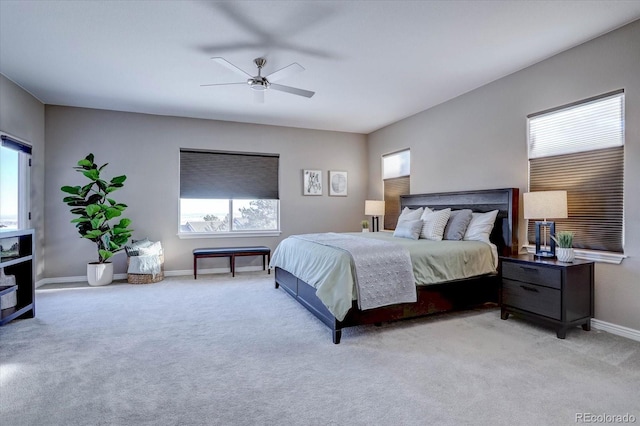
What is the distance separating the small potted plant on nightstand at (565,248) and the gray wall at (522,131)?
393mm

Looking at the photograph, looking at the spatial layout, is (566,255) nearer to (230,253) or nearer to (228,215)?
(230,253)

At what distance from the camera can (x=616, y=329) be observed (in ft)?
9.71

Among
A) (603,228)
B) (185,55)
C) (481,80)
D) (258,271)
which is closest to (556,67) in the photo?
(481,80)

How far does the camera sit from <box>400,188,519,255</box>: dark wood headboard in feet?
12.4

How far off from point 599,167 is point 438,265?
1777 millimetres

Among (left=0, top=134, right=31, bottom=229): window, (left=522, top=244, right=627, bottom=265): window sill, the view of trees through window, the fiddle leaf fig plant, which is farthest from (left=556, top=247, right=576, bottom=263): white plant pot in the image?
(left=0, top=134, right=31, bottom=229): window

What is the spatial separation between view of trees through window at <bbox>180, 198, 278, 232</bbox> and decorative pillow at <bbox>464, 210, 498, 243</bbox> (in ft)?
12.0

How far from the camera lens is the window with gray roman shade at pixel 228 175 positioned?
582 centimetres

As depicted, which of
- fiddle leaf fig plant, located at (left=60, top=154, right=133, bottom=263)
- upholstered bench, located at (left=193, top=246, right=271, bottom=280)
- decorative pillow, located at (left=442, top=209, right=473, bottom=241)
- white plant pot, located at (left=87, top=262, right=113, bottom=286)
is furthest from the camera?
upholstered bench, located at (left=193, top=246, right=271, bottom=280)

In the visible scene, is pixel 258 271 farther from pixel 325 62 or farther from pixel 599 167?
pixel 599 167

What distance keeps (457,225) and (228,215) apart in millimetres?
3998

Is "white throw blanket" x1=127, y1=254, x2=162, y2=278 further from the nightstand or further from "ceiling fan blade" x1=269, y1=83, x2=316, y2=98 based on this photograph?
the nightstand

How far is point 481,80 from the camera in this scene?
164 inches

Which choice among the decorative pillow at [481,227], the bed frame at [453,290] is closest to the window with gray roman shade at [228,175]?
the bed frame at [453,290]
